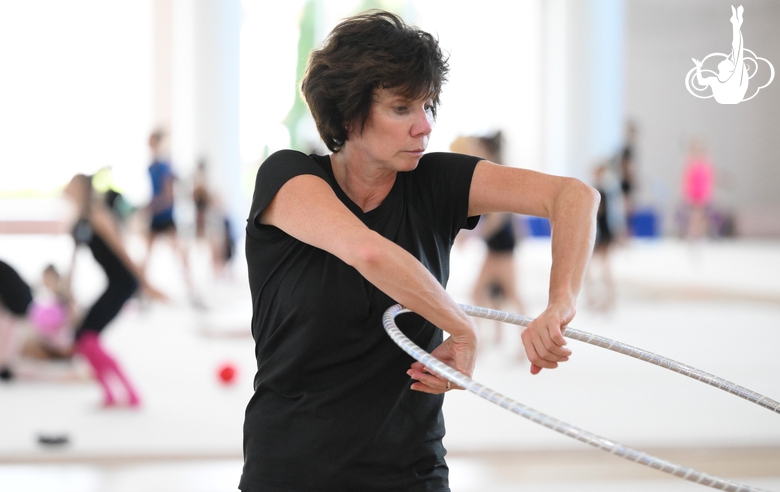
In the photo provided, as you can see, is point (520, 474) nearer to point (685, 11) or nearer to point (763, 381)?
point (763, 381)

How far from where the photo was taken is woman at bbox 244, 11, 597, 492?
1.27 m

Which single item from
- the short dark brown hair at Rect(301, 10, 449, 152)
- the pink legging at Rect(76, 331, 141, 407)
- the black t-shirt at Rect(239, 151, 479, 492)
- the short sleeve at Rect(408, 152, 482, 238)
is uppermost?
the short dark brown hair at Rect(301, 10, 449, 152)

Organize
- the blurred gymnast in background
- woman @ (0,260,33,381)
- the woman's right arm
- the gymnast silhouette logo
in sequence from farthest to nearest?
the blurred gymnast in background, woman @ (0,260,33,381), the gymnast silhouette logo, the woman's right arm

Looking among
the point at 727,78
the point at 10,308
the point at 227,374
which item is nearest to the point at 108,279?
the point at 10,308

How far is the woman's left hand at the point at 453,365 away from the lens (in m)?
1.25

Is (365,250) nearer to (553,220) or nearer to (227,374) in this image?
(553,220)

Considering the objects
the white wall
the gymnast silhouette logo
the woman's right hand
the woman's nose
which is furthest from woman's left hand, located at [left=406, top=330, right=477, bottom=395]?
the white wall

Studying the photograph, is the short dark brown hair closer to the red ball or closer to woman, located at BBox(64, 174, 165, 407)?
woman, located at BBox(64, 174, 165, 407)

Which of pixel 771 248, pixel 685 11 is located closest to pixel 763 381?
pixel 771 248

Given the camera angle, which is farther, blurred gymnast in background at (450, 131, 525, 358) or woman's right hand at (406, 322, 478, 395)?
blurred gymnast in background at (450, 131, 525, 358)

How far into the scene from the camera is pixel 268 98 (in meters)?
15.1

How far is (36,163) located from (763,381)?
1351 centimetres

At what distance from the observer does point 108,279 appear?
457 cm

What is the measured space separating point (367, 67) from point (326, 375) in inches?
18.5
